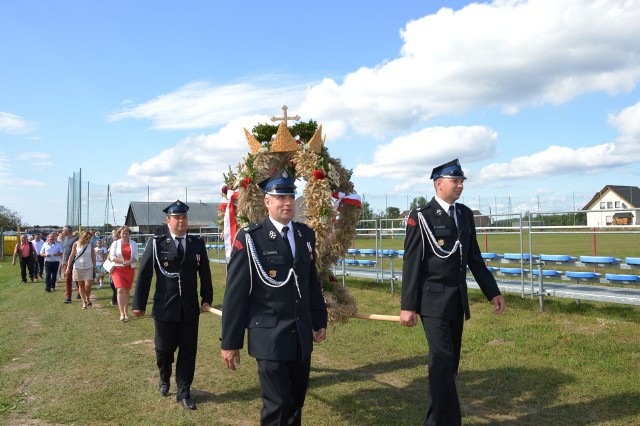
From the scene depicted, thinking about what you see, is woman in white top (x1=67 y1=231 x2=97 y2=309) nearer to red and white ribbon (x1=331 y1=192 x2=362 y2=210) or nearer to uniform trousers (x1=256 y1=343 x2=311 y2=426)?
red and white ribbon (x1=331 y1=192 x2=362 y2=210)

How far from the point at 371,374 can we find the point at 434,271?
276cm

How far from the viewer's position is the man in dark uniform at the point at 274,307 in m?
3.81

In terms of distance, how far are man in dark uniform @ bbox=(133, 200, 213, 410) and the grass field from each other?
1.32ft

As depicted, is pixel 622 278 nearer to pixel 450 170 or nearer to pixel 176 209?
pixel 450 170

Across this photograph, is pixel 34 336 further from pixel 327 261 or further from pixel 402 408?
pixel 402 408

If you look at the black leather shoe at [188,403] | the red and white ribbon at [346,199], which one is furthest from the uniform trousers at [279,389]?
the red and white ribbon at [346,199]

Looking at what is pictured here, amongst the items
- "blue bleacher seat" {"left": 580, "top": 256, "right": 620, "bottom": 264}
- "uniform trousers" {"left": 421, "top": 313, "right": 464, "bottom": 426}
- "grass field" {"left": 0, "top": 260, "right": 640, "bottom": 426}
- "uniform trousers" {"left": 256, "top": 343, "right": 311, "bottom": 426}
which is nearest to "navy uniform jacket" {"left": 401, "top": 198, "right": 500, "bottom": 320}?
"uniform trousers" {"left": 421, "top": 313, "right": 464, "bottom": 426}

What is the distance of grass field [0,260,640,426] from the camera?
5477mm

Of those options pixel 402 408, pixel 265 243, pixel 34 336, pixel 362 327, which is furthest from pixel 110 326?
pixel 265 243

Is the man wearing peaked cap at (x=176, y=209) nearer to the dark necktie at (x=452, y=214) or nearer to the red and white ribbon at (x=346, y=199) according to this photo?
the red and white ribbon at (x=346, y=199)

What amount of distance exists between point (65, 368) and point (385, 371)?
4312mm

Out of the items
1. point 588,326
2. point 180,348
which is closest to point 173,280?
point 180,348

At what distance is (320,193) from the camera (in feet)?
20.8

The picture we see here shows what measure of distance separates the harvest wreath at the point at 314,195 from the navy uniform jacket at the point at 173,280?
0.63m
